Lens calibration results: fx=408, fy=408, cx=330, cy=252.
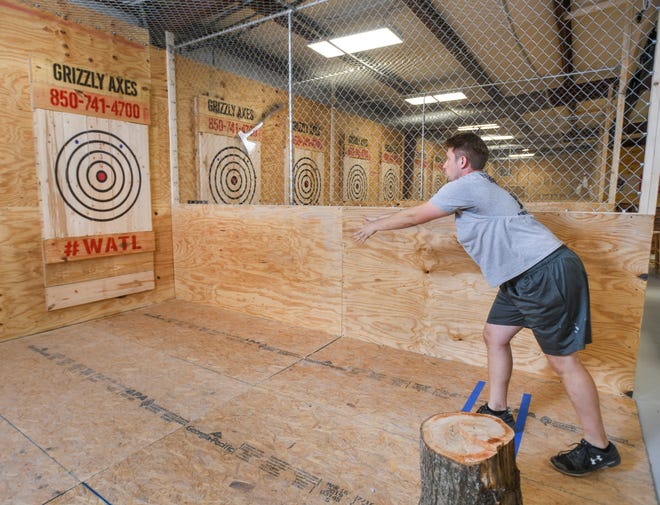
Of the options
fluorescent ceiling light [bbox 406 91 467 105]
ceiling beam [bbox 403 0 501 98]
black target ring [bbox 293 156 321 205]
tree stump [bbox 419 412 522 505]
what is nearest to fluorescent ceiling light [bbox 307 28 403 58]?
ceiling beam [bbox 403 0 501 98]

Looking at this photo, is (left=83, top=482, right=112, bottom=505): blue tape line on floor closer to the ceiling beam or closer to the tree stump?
the tree stump

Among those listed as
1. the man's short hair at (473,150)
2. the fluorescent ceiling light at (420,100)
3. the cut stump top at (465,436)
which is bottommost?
the cut stump top at (465,436)

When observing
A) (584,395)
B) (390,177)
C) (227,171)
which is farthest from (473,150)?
(390,177)

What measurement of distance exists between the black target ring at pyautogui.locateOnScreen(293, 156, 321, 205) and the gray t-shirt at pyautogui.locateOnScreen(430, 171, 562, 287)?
414 cm

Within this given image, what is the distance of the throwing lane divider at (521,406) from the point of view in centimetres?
176

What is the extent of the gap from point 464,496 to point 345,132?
6176 mm

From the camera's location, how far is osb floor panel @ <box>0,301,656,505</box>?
4.58 ft

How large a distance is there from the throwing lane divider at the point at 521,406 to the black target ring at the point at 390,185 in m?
5.86

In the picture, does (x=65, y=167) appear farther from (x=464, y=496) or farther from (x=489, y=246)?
(x=464, y=496)

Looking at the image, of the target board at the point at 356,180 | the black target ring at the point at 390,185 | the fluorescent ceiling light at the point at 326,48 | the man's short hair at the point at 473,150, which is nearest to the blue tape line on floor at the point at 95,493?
the man's short hair at the point at 473,150

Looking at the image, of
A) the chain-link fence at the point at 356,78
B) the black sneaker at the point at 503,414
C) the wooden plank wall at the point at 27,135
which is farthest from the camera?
the chain-link fence at the point at 356,78

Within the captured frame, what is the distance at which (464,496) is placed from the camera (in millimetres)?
987

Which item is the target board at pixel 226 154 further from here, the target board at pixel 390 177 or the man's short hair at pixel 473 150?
the target board at pixel 390 177

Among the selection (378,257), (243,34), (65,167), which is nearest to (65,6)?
(65,167)
